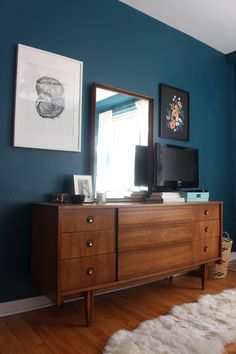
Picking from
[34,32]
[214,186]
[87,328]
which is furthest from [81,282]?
[214,186]

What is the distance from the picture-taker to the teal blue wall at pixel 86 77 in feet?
6.40

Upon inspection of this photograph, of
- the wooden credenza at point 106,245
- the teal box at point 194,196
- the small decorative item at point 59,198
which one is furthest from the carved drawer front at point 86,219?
the teal box at point 194,196

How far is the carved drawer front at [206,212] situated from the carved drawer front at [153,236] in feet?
0.39

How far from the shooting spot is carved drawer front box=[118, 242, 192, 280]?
6.32 ft

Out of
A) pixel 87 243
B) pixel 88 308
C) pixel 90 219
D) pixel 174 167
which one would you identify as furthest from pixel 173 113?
pixel 88 308

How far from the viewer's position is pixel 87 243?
5.76 ft

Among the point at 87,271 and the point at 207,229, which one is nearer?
the point at 87,271

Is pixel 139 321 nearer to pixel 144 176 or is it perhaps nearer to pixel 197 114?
pixel 144 176

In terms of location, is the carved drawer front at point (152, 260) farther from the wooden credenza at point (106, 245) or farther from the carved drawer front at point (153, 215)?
the carved drawer front at point (153, 215)

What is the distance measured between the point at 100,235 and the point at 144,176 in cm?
97

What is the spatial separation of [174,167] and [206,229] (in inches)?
27.5

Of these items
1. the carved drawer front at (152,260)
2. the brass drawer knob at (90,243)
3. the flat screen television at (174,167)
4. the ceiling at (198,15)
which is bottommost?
the carved drawer front at (152,260)

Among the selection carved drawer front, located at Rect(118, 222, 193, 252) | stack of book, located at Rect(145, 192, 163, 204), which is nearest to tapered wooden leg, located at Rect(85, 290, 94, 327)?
carved drawer front, located at Rect(118, 222, 193, 252)

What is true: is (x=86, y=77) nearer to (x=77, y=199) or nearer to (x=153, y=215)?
(x=77, y=199)
